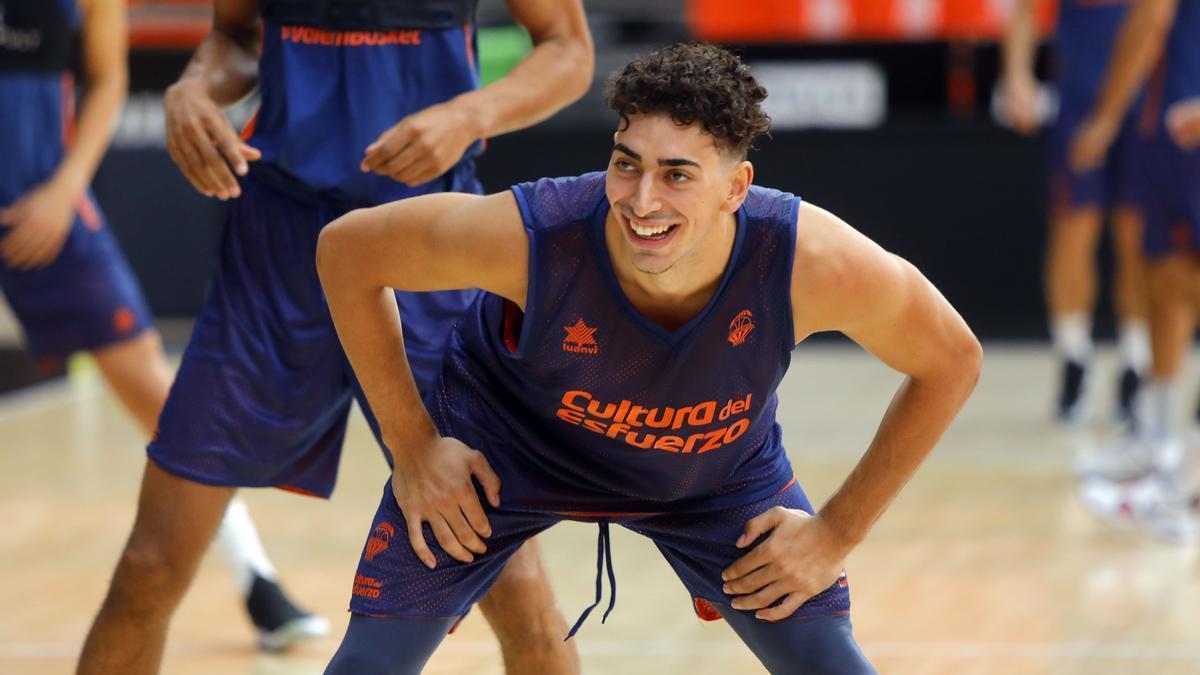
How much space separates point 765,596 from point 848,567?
7.88 ft

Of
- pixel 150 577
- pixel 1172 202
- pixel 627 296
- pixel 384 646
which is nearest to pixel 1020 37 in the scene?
pixel 1172 202

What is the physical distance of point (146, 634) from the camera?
3.03 meters

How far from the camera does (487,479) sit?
2711 mm

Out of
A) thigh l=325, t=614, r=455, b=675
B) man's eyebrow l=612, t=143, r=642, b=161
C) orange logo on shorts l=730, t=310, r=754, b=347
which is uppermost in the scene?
man's eyebrow l=612, t=143, r=642, b=161

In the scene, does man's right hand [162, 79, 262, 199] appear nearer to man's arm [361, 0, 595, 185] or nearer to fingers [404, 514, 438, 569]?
man's arm [361, 0, 595, 185]

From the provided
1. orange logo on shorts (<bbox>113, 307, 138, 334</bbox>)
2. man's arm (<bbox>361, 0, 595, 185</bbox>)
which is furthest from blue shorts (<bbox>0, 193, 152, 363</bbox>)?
man's arm (<bbox>361, 0, 595, 185</bbox>)

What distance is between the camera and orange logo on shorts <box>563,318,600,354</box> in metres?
2.57

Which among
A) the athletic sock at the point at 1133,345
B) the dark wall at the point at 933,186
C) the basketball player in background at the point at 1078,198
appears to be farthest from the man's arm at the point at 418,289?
the dark wall at the point at 933,186

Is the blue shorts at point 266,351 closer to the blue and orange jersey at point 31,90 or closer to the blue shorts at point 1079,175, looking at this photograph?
the blue and orange jersey at point 31,90

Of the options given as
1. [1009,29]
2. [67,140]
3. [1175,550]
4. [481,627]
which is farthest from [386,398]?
[1009,29]

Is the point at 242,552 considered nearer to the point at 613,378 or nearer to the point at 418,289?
the point at 418,289

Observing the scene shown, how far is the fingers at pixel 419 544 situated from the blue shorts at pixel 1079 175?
4.52 metres

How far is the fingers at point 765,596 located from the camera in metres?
2.66

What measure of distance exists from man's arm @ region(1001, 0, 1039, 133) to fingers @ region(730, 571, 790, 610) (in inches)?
182
